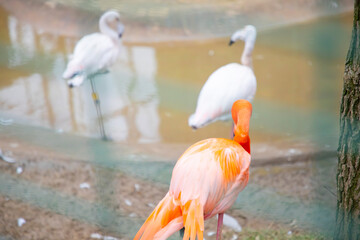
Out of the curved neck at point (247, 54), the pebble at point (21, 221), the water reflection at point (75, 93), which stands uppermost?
the curved neck at point (247, 54)

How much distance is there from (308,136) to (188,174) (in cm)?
131

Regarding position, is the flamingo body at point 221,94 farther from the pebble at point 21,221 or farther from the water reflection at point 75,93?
the pebble at point 21,221

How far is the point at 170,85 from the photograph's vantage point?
330 cm

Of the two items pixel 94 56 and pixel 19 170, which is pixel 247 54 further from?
pixel 19 170

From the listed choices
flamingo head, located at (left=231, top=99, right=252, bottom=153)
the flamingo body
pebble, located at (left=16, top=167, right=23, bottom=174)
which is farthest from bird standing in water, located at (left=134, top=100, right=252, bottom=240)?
pebble, located at (left=16, top=167, right=23, bottom=174)

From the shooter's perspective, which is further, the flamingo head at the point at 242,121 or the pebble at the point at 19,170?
the pebble at the point at 19,170

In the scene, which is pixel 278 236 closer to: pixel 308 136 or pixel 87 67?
pixel 308 136

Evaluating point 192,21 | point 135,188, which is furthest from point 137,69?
point 135,188

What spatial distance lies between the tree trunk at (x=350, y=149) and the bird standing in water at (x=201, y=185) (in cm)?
24

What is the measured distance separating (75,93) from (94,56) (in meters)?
0.56

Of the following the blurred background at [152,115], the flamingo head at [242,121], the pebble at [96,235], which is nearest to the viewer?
the flamingo head at [242,121]

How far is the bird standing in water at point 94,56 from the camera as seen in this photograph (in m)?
2.36

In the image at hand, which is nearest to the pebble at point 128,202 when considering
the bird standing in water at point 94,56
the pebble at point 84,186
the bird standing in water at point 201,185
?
the pebble at point 84,186

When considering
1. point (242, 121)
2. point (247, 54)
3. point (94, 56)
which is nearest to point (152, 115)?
point (94, 56)
